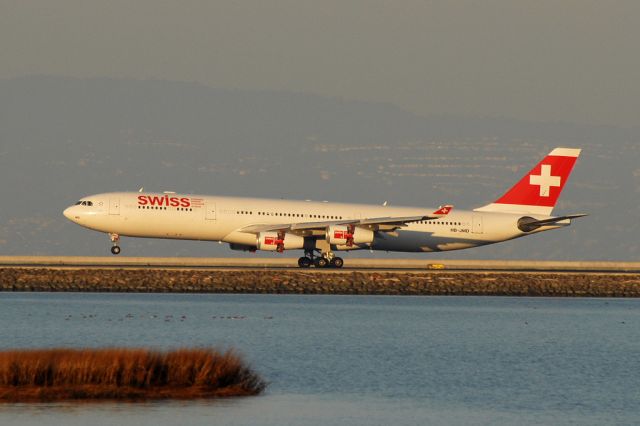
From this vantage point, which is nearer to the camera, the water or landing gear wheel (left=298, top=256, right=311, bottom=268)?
the water

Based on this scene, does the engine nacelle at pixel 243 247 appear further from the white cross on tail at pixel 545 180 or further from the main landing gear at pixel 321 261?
the white cross on tail at pixel 545 180

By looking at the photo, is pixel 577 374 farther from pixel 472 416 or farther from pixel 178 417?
pixel 178 417

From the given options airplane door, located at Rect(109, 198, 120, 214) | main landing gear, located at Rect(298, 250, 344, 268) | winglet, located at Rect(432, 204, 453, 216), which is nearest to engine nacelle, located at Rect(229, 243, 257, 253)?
main landing gear, located at Rect(298, 250, 344, 268)

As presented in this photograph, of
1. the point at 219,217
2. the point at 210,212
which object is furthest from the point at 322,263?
the point at 210,212

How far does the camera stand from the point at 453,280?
253ft

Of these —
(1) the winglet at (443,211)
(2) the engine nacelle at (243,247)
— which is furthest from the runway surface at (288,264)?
(1) the winglet at (443,211)

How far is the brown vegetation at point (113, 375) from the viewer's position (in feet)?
117

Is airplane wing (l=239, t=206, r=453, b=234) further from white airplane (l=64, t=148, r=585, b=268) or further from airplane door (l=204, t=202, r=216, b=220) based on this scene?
airplane door (l=204, t=202, r=216, b=220)

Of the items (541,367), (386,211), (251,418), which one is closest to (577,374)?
(541,367)

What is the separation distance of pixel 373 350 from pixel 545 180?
45195 millimetres

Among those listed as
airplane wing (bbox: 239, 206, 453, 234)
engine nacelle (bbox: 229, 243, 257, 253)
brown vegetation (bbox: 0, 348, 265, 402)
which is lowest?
brown vegetation (bbox: 0, 348, 265, 402)

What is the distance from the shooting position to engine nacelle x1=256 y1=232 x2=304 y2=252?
79812 millimetres

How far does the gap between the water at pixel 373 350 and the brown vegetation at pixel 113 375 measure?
2.67 feet

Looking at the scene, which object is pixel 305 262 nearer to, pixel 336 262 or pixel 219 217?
pixel 336 262
